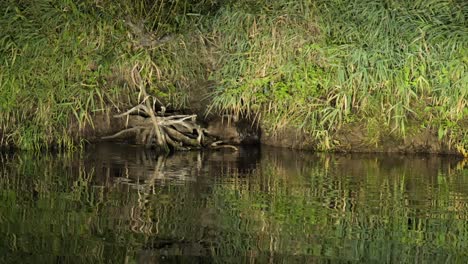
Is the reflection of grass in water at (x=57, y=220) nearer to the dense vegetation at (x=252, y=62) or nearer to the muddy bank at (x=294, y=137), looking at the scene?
the dense vegetation at (x=252, y=62)

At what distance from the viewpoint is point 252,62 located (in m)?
8.00

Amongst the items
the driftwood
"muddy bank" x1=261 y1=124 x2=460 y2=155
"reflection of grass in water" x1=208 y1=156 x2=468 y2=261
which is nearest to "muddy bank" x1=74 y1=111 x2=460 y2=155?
"muddy bank" x1=261 y1=124 x2=460 y2=155

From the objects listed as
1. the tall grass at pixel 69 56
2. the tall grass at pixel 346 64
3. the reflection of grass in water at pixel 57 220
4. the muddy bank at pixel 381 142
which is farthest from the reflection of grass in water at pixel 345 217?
the tall grass at pixel 69 56

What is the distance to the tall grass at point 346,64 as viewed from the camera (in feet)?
24.9

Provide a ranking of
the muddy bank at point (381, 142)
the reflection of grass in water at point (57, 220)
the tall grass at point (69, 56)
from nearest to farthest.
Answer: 1. the reflection of grass in water at point (57, 220)
2. the tall grass at point (69, 56)
3. the muddy bank at point (381, 142)

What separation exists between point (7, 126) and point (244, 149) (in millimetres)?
2280

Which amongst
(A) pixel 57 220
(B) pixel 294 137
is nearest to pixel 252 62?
(B) pixel 294 137

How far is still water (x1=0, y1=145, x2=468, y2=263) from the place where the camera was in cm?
415

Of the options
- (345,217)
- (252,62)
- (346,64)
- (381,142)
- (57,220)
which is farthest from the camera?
(381,142)

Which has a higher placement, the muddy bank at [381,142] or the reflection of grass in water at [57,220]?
the muddy bank at [381,142]

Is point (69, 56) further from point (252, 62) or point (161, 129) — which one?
point (252, 62)

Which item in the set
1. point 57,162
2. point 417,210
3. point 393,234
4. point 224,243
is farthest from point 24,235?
point 57,162

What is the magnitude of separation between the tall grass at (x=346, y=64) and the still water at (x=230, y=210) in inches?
Answer: 20.2

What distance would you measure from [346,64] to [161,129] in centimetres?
191
